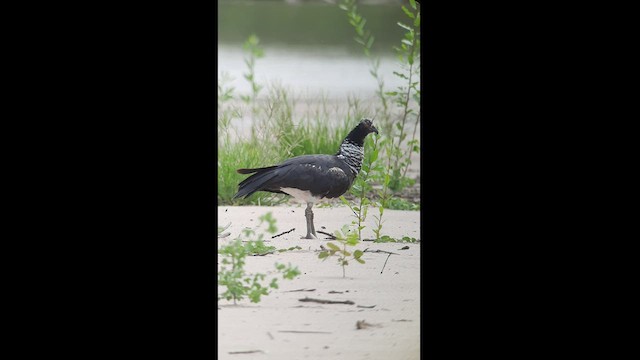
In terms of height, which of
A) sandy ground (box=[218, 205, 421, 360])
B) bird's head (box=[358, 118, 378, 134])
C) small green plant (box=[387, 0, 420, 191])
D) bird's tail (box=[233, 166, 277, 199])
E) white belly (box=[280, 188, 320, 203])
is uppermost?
small green plant (box=[387, 0, 420, 191])

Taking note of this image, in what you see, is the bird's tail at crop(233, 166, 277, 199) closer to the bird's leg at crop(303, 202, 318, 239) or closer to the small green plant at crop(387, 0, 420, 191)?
the bird's leg at crop(303, 202, 318, 239)

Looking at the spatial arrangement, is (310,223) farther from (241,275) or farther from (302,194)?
(241,275)

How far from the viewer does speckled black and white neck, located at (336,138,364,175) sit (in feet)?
11.8

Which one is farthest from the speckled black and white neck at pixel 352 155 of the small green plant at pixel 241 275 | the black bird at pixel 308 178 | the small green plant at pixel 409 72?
the small green plant at pixel 241 275

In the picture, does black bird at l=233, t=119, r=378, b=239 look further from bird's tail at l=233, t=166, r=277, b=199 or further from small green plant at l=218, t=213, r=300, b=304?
small green plant at l=218, t=213, r=300, b=304

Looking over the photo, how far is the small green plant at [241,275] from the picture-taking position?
343cm

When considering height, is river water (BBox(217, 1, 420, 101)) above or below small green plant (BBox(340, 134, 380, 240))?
above

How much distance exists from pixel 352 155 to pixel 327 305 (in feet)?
1.63

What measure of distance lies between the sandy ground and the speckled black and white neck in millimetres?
140

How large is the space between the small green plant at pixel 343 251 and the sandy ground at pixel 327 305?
2 centimetres

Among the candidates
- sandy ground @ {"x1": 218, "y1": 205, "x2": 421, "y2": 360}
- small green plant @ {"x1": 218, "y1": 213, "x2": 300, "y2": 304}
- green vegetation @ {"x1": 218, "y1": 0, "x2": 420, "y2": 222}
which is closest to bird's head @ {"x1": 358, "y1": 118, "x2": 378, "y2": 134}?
green vegetation @ {"x1": 218, "y1": 0, "x2": 420, "y2": 222}

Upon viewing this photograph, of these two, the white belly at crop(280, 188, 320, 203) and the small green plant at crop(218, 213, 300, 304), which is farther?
the white belly at crop(280, 188, 320, 203)

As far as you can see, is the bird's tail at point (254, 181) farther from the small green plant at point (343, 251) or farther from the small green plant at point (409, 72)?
the small green plant at point (409, 72)

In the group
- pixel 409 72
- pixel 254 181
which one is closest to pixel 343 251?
pixel 254 181
